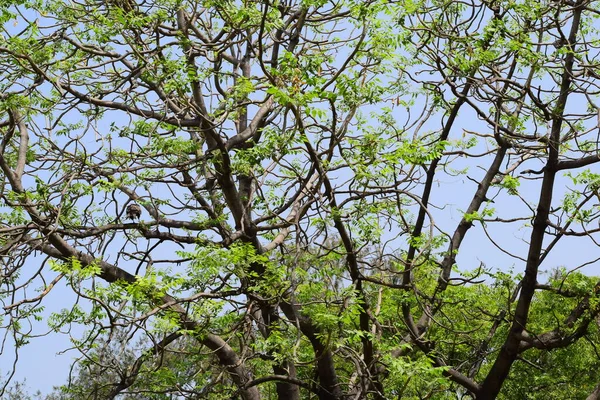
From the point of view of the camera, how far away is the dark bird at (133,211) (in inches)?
348

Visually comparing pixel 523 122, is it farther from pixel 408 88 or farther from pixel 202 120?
pixel 202 120

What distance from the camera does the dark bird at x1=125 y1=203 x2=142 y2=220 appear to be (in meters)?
8.83

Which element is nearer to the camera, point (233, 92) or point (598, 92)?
point (598, 92)

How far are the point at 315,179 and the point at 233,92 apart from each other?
135 centimetres

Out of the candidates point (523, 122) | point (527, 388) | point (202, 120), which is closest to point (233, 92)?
point (202, 120)

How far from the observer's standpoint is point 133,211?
8828 millimetres

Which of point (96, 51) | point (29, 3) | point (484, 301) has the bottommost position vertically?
point (484, 301)

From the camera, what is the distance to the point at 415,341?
9.22 meters

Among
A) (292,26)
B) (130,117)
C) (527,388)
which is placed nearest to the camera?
(130,117)

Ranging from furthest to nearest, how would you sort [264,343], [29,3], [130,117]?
[29,3] → [130,117] → [264,343]

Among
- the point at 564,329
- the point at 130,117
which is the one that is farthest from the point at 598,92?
the point at 130,117

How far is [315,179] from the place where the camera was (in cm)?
906

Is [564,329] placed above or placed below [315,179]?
below

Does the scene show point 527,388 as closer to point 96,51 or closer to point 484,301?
point 484,301
